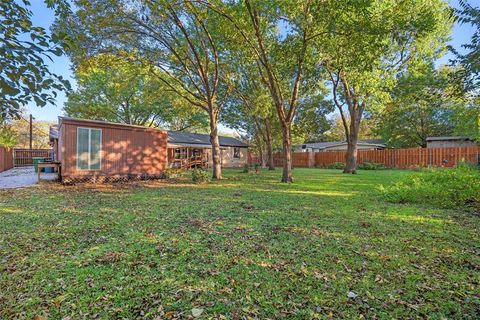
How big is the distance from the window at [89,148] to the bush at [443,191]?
423 inches

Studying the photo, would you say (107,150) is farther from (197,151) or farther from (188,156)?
(197,151)


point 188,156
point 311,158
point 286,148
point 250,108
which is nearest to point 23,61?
point 286,148

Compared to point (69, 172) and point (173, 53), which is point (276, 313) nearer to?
point (69, 172)

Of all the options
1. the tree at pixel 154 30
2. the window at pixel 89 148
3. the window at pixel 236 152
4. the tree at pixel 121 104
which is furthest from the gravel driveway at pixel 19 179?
the window at pixel 236 152

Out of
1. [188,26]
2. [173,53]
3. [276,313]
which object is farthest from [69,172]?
[276,313]

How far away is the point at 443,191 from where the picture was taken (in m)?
6.70

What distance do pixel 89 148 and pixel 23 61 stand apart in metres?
10.6

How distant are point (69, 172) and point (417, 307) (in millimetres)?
11562

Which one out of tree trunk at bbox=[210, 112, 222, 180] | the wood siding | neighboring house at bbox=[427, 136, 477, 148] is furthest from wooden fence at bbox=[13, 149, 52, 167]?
neighboring house at bbox=[427, 136, 477, 148]

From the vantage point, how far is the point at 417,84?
13.7 m

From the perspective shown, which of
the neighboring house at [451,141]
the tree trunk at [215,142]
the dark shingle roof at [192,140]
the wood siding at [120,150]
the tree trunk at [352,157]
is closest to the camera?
the wood siding at [120,150]

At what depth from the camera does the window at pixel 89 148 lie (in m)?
10.5

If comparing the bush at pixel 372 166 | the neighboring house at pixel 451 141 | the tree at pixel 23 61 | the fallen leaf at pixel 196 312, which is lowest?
the fallen leaf at pixel 196 312

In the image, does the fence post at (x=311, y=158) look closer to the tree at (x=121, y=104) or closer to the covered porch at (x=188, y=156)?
the covered porch at (x=188, y=156)
